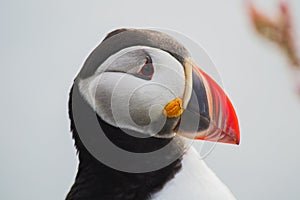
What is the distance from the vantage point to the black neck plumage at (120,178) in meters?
0.89

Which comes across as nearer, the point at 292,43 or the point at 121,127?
the point at 292,43

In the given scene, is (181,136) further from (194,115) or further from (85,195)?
(85,195)

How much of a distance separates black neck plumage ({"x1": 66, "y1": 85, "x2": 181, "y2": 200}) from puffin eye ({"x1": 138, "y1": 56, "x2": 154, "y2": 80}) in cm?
12

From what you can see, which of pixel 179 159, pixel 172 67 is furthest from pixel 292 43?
pixel 179 159

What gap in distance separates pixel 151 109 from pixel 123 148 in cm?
10

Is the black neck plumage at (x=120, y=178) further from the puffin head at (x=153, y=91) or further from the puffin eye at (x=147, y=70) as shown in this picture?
the puffin eye at (x=147, y=70)

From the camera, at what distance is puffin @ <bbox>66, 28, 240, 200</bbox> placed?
0.85m

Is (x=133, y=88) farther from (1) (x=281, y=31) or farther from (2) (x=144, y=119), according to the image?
(1) (x=281, y=31)

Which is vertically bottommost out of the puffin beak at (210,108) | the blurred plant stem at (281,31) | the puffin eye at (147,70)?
the puffin beak at (210,108)

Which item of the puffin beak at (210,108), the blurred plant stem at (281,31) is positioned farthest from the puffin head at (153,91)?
the blurred plant stem at (281,31)

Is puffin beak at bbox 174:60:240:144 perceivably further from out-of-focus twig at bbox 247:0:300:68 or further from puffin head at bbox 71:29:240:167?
out-of-focus twig at bbox 247:0:300:68

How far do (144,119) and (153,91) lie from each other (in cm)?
6

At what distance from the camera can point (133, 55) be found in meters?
0.87

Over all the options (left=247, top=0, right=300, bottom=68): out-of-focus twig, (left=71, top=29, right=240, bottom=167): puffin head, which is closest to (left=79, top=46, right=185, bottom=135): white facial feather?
(left=71, top=29, right=240, bottom=167): puffin head
